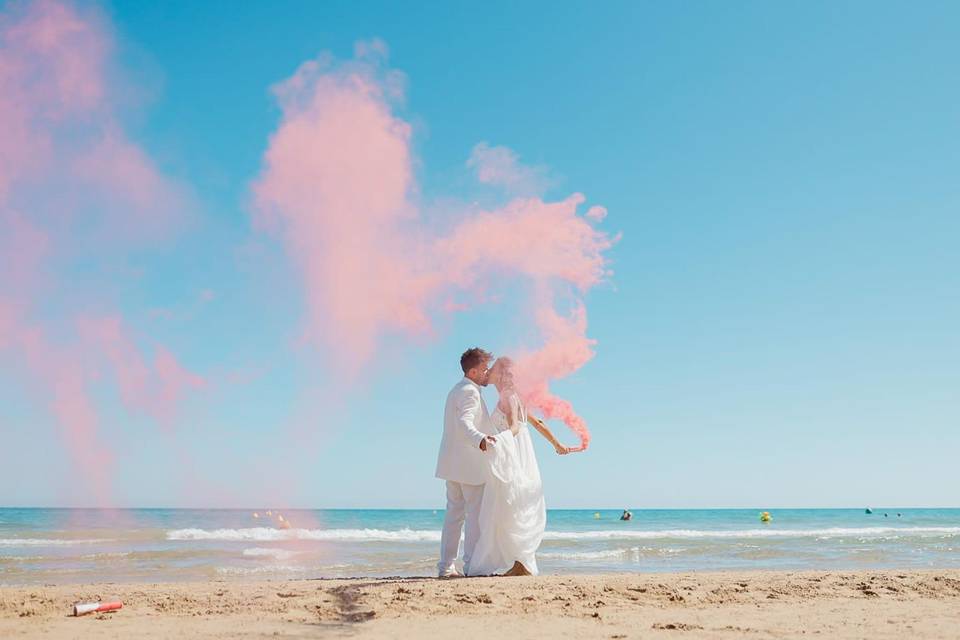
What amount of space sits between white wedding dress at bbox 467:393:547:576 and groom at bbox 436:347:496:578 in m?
0.14

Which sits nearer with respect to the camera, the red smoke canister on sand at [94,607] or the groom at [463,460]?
the red smoke canister on sand at [94,607]

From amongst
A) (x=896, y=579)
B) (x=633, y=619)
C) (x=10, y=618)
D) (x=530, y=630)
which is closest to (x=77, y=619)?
(x=10, y=618)

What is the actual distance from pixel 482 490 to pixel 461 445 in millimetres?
573

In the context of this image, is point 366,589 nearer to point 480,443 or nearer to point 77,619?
point 480,443

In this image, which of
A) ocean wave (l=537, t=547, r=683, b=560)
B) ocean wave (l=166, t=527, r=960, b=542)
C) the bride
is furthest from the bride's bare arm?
ocean wave (l=166, t=527, r=960, b=542)

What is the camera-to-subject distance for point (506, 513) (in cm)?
838

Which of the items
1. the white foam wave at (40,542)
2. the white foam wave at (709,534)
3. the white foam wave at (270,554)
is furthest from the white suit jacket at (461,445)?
the white foam wave at (709,534)

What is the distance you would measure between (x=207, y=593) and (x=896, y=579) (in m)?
7.11

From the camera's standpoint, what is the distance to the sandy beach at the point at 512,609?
548cm

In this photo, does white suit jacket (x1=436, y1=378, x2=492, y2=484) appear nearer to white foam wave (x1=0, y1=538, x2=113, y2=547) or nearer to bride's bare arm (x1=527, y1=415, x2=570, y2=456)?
bride's bare arm (x1=527, y1=415, x2=570, y2=456)

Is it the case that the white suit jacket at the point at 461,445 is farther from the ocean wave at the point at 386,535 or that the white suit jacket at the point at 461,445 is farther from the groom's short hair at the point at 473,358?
Result: the ocean wave at the point at 386,535

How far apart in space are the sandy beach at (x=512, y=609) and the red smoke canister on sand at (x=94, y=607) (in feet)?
0.27

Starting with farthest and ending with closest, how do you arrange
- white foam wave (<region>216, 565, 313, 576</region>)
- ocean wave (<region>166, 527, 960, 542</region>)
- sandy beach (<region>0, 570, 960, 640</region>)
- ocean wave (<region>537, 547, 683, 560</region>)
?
ocean wave (<region>166, 527, 960, 542</region>) → ocean wave (<region>537, 547, 683, 560</region>) → white foam wave (<region>216, 565, 313, 576</region>) → sandy beach (<region>0, 570, 960, 640</region>)

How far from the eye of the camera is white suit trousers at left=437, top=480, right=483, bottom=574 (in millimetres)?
8445
